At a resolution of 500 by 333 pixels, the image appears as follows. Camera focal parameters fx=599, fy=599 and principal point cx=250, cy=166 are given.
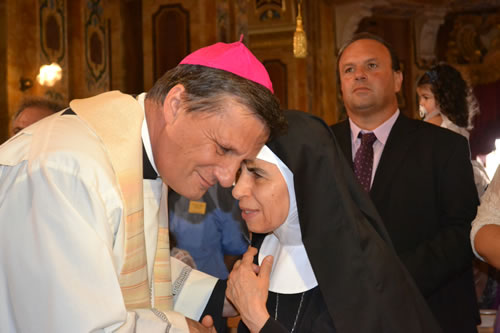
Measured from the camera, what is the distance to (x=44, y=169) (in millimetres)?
1748

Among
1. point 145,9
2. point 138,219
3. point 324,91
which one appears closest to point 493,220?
point 138,219

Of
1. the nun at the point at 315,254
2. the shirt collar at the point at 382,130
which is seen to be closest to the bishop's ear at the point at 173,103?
the nun at the point at 315,254

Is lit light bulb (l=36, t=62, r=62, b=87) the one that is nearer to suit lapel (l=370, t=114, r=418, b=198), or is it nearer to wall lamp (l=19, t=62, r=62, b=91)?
wall lamp (l=19, t=62, r=62, b=91)

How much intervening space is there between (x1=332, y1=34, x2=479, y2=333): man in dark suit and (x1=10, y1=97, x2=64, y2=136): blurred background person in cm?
212

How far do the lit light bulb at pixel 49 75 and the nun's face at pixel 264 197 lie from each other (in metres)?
6.78

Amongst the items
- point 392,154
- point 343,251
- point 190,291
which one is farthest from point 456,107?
point 190,291

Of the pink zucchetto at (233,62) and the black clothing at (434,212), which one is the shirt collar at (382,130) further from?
the pink zucchetto at (233,62)

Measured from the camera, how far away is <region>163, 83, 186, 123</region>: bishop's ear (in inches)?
82.9

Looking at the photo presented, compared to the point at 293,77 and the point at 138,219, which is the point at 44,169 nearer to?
the point at 138,219

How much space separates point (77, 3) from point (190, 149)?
8718 millimetres

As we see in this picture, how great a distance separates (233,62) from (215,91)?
19 cm

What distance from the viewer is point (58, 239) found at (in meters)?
1.69

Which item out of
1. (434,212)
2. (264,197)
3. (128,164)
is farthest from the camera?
(434,212)

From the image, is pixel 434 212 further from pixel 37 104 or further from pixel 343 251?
pixel 37 104
